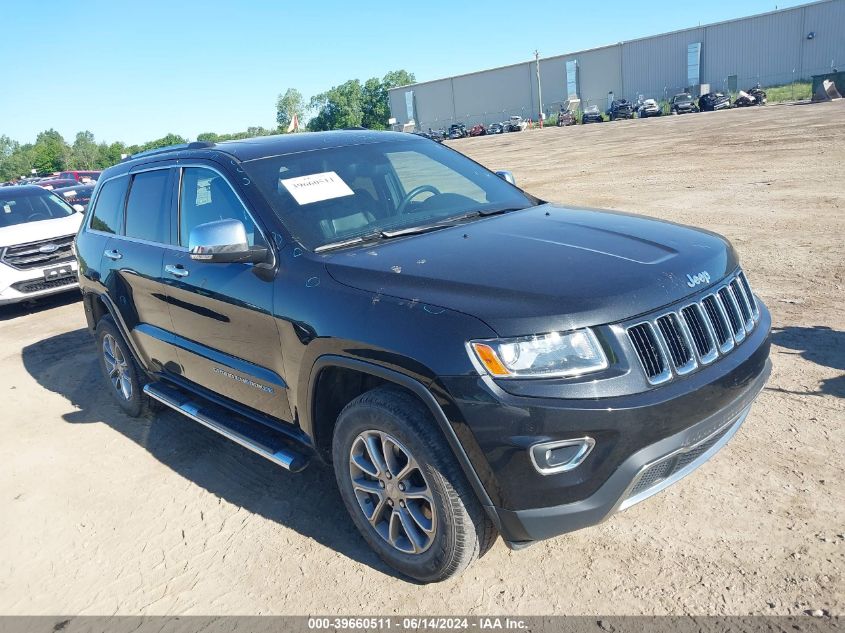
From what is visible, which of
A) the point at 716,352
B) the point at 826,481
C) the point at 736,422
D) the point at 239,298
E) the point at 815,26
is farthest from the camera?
the point at 815,26

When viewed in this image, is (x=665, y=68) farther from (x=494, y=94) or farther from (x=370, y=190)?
(x=370, y=190)

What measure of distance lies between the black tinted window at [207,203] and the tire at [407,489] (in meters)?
1.16

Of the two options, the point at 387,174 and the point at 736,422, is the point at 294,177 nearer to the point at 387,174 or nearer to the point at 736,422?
the point at 387,174

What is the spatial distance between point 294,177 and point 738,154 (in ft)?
55.3

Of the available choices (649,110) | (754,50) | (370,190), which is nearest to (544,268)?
(370,190)

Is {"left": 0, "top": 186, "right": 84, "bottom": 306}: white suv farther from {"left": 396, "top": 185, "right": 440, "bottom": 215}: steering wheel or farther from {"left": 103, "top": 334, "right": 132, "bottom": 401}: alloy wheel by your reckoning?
{"left": 396, "top": 185, "right": 440, "bottom": 215}: steering wheel

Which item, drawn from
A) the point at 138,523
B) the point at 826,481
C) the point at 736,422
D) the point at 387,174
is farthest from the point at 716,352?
the point at 138,523

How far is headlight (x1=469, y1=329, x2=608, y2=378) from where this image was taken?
2.50m

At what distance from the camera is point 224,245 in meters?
3.32

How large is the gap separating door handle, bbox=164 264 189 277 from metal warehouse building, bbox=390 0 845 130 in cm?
6742

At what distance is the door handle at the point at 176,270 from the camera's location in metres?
4.04

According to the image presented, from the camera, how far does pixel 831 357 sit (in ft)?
15.4

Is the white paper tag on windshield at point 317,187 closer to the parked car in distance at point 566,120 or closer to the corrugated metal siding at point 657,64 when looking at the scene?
the parked car in distance at point 566,120

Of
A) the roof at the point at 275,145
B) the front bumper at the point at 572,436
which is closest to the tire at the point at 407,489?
the front bumper at the point at 572,436
